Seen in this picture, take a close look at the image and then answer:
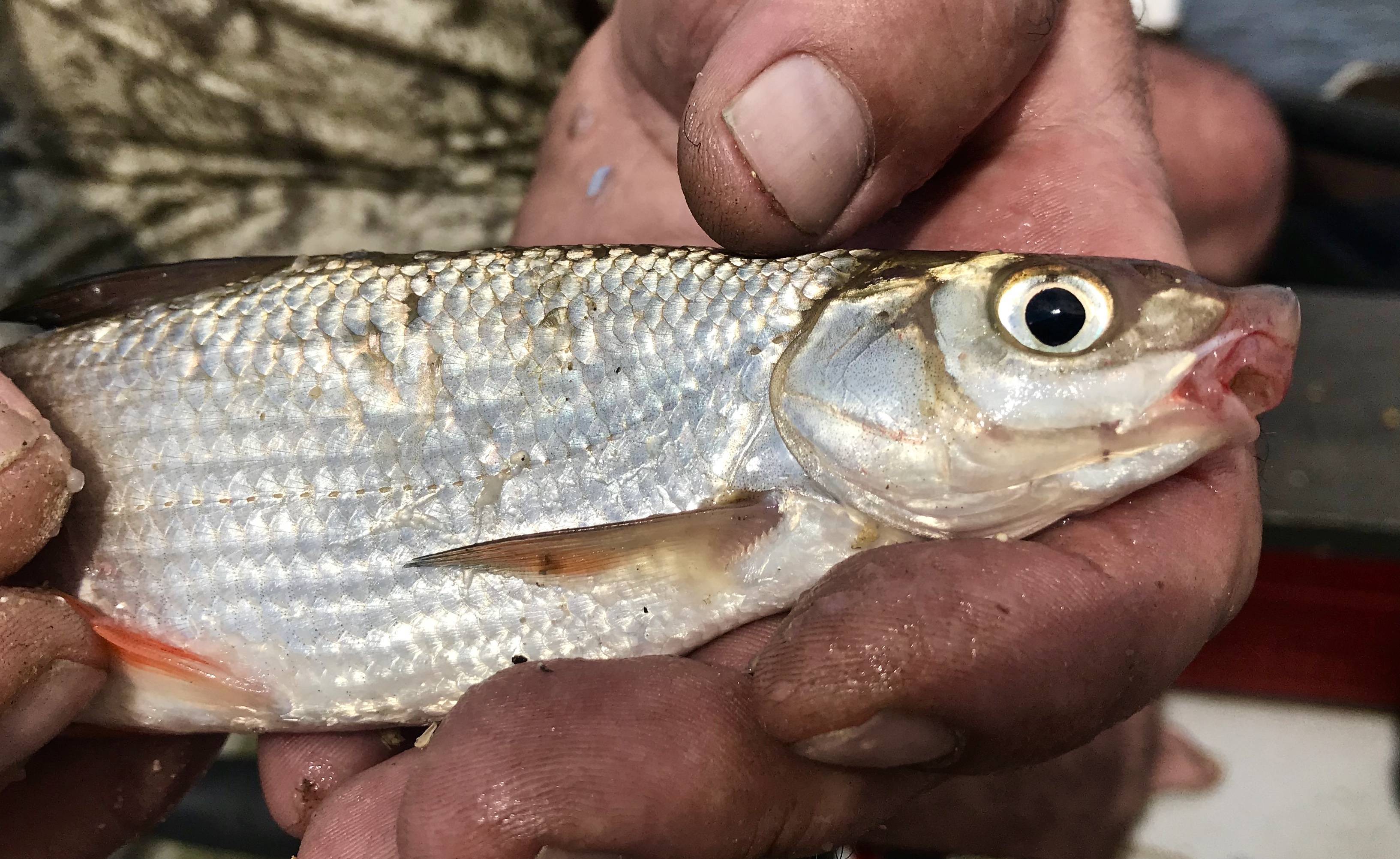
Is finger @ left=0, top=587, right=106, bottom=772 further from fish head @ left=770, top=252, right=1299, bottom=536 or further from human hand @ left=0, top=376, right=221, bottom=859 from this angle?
fish head @ left=770, top=252, right=1299, bottom=536

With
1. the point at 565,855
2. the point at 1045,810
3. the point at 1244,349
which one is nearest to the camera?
the point at 565,855

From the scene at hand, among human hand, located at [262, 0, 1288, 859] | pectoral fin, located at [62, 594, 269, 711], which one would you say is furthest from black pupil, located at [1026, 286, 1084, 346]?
pectoral fin, located at [62, 594, 269, 711]

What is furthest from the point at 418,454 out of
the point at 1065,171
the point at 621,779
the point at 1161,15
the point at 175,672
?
the point at 1161,15

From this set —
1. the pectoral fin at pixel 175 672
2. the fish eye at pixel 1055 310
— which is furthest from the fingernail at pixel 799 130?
the pectoral fin at pixel 175 672

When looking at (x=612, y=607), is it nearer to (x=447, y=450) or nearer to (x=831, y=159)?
(x=447, y=450)

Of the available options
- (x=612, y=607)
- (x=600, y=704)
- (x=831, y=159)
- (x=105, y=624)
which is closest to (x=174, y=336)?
(x=105, y=624)

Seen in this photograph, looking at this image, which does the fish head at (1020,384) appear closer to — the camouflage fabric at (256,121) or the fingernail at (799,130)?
the fingernail at (799,130)

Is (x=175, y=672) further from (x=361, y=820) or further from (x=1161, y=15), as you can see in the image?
(x=1161, y=15)
